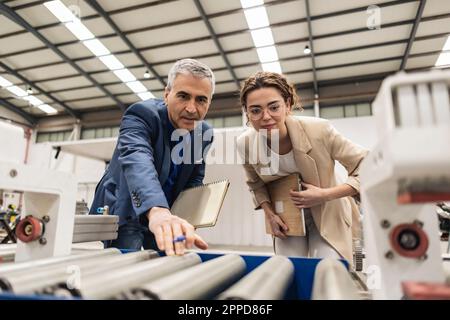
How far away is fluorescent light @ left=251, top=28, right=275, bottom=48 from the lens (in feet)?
18.6

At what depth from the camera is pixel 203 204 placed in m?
0.92

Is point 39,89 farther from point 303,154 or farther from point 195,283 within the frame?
point 195,283

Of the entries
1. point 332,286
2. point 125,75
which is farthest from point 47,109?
point 332,286

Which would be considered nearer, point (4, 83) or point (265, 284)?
point (265, 284)

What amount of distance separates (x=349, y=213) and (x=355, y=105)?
6.66 meters

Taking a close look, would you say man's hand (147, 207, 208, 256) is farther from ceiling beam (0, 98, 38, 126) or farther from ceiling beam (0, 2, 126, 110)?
ceiling beam (0, 98, 38, 126)

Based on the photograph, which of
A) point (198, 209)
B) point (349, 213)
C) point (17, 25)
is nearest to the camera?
point (198, 209)

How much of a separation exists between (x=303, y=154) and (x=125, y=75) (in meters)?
6.79

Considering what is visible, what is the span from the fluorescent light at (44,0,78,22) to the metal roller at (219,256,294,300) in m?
6.28

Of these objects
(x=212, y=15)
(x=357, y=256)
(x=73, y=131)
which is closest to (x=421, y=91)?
(x=357, y=256)

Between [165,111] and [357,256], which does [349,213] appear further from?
[165,111]

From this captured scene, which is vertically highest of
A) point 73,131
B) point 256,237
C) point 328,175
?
point 73,131

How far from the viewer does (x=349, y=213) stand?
137cm

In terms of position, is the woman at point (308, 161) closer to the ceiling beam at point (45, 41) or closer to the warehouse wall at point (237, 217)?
the warehouse wall at point (237, 217)
